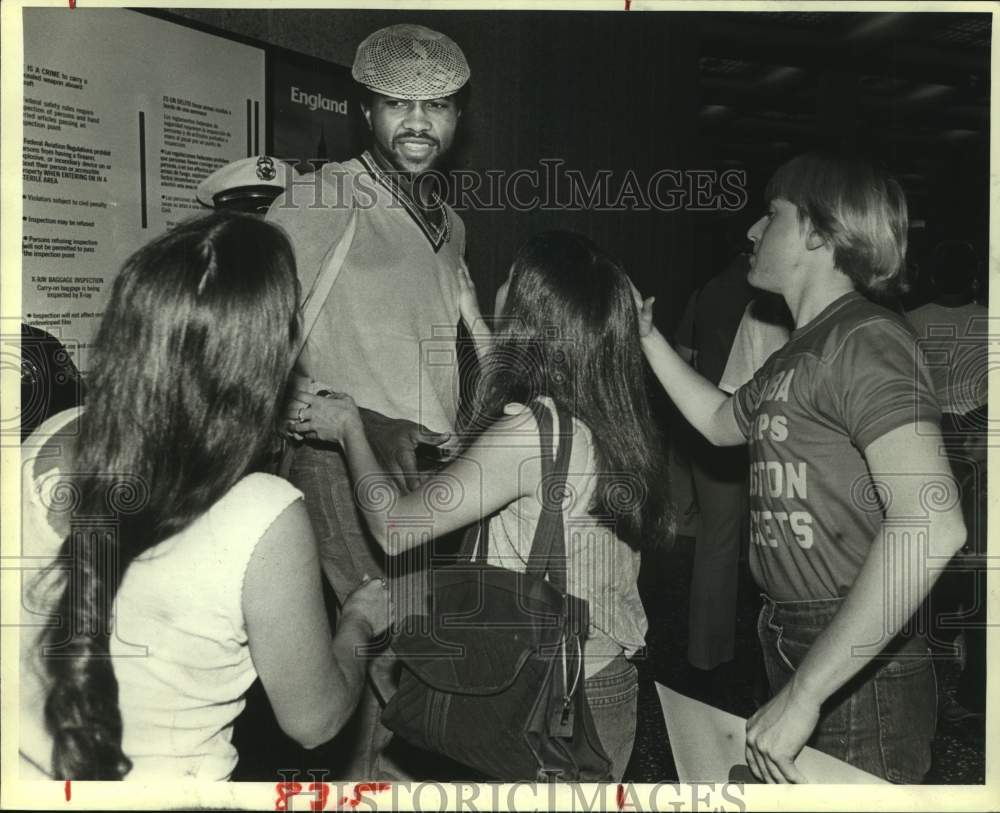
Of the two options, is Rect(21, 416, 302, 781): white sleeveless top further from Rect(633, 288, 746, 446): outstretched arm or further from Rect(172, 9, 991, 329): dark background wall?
Rect(633, 288, 746, 446): outstretched arm

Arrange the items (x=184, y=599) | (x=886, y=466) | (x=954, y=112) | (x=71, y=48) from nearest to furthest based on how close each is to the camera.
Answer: (x=184, y=599)
(x=886, y=466)
(x=71, y=48)
(x=954, y=112)

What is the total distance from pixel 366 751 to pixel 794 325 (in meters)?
1.39

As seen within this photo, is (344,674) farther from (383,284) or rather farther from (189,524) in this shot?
(383,284)

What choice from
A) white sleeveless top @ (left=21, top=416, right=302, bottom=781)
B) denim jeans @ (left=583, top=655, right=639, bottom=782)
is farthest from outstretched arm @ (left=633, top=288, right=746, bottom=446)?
white sleeveless top @ (left=21, top=416, right=302, bottom=781)

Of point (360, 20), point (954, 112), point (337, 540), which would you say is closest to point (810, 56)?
point (954, 112)

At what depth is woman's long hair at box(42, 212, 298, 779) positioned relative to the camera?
1.65m

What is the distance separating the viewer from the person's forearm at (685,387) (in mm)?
2250

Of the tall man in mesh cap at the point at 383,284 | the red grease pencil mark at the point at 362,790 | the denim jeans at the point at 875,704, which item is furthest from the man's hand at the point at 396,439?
the denim jeans at the point at 875,704

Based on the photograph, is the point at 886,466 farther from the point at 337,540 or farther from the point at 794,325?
the point at 337,540

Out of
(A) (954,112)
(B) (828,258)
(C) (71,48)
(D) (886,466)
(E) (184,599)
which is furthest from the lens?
(A) (954,112)

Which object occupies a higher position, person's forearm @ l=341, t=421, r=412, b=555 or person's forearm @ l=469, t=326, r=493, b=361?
person's forearm @ l=469, t=326, r=493, b=361

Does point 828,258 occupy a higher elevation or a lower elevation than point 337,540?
higher

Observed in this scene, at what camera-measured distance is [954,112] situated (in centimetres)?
229

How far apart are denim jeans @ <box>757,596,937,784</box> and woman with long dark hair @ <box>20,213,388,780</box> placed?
0.90 meters
